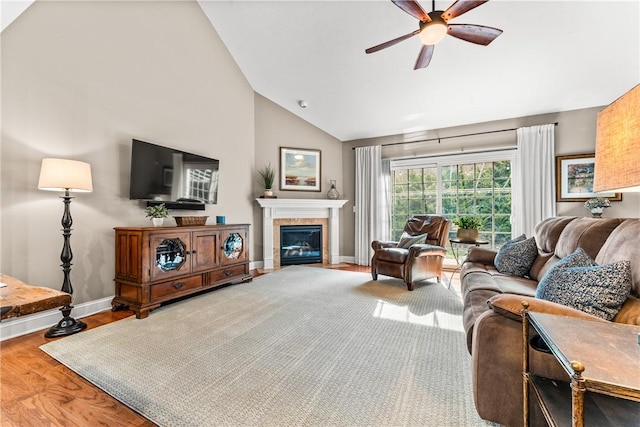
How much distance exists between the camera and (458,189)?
490cm

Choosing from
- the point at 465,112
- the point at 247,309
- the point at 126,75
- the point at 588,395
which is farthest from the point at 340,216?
the point at 588,395

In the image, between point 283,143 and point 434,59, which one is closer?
point 434,59

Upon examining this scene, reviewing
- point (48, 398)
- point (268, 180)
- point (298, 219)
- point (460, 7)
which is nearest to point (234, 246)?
point (268, 180)

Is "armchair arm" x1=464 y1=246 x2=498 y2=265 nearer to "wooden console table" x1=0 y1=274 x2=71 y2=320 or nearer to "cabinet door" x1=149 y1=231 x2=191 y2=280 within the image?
"cabinet door" x1=149 y1=231 x2=191 y2=280

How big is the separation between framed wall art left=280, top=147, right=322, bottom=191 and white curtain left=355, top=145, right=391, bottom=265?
86 cm

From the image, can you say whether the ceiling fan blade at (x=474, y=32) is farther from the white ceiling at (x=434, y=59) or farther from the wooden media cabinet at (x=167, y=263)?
the wooden media cabinet at (x=167, y=263)

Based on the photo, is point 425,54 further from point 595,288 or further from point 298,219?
point 298,219

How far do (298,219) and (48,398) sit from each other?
4056 millimetres

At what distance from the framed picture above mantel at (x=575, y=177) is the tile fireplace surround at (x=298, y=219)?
3.43 meters

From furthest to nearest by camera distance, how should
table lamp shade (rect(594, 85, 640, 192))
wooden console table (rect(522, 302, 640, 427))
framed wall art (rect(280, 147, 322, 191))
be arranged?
framed wall art (rect(280, 147, 322, 191)), table lamp shade (rect(594, 85, 640, 192)), wooden console table (rect(522, 302, 640, 427))

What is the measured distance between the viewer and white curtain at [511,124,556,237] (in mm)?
4062

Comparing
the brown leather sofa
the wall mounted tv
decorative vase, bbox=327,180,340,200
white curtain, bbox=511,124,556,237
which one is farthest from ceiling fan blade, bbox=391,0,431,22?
decorative vase, bbox=327,180,340,200

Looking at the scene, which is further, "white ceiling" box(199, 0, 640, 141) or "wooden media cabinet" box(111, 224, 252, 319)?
"white ceiling" box(199, 0, 640, 141)

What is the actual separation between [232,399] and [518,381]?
1362 millimetres
